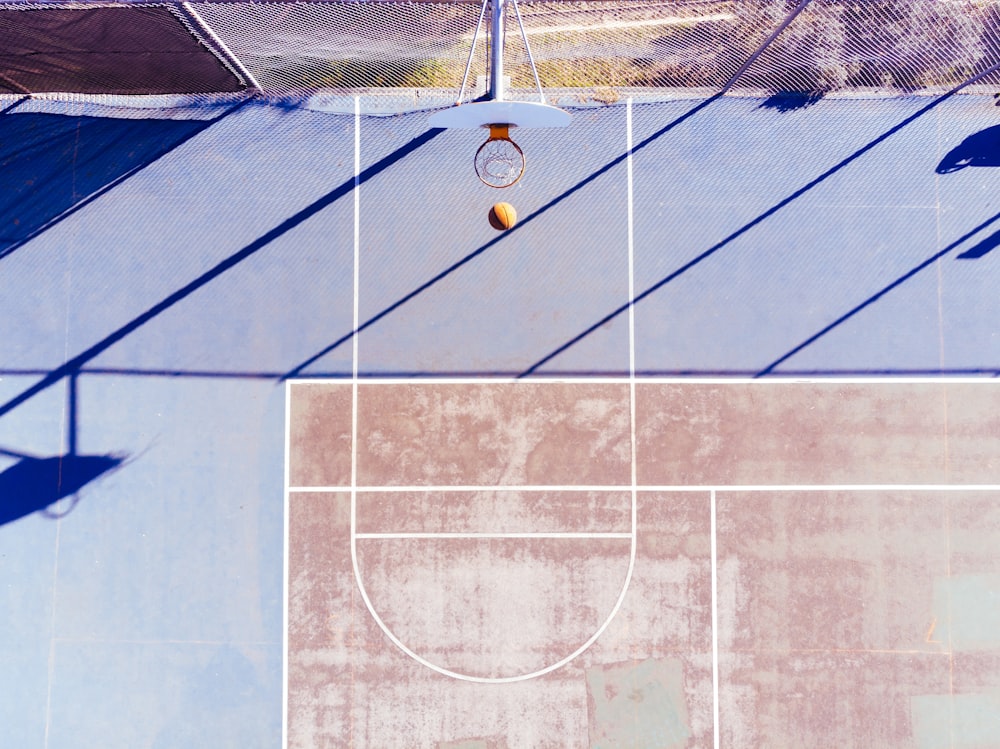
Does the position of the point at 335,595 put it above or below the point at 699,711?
above

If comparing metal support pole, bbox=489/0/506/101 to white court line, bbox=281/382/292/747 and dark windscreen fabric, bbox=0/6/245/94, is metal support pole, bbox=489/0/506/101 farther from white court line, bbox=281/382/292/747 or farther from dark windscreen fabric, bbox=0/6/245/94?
white court line, bbox=281/382/292/747

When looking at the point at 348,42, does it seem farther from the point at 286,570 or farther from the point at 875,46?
the point at 286,570

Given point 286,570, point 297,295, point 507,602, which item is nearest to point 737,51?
point 297,295

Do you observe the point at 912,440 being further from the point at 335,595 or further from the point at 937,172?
the point at 335,595

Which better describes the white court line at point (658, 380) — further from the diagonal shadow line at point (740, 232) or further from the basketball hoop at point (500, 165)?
the basketball hoop at point (500, 165)

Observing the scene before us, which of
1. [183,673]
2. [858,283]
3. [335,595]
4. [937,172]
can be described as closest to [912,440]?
[858,283]

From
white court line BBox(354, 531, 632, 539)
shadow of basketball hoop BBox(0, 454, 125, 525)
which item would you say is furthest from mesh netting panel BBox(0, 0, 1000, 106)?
white court line BBox(354, 531, 632, 539)

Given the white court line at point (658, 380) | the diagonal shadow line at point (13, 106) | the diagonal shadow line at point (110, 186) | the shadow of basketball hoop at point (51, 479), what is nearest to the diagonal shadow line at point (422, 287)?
the white court line at point (658, 380)
